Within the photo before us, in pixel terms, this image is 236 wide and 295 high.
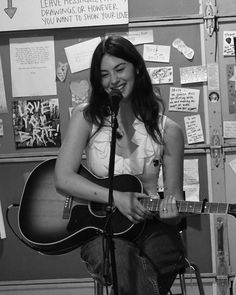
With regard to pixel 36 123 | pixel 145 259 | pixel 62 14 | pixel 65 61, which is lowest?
pixel 145 259

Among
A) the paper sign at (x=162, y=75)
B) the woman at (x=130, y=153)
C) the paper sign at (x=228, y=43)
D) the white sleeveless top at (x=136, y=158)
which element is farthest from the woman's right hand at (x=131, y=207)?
the paper sign at (x=228, y=43)

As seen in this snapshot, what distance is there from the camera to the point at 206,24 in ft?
9.66

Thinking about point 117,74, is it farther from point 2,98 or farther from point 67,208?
point 2,98

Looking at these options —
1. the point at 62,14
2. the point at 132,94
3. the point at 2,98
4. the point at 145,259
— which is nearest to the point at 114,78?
the point at 132,94

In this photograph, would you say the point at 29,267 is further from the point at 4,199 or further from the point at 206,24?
the point at 206,24

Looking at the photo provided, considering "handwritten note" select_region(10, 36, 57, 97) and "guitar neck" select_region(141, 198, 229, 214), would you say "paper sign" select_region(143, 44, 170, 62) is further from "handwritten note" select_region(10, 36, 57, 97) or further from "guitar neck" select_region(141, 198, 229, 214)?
"guitar neck" select_region(141, 198, 229, 214)

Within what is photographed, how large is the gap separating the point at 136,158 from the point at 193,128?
0.96 m

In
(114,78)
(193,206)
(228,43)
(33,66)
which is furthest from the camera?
(33,66)

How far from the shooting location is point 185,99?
2.99 meters

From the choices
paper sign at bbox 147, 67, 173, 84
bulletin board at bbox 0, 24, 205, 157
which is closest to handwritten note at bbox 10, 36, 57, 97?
bulletin board at bbox 0, 24, 205, 157

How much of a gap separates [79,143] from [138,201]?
1.15ft

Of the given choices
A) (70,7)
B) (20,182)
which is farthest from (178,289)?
(70,7)

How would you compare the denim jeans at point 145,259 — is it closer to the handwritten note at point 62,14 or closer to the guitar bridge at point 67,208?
the guitar bridge at point 67,208

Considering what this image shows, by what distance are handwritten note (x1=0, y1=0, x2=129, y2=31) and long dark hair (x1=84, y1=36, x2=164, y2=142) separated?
2.86ft
